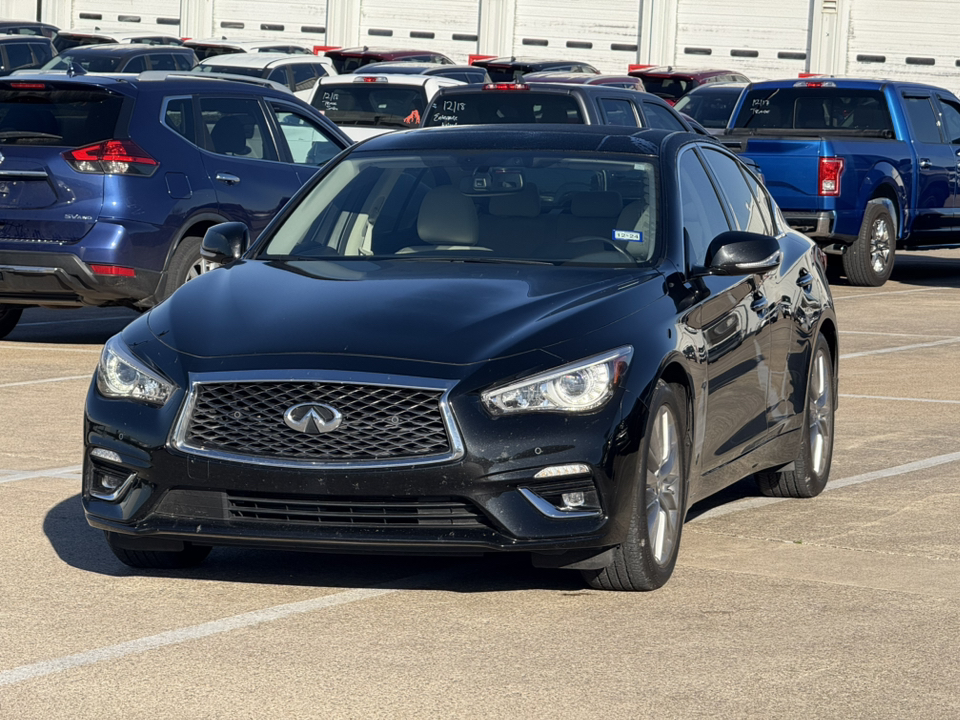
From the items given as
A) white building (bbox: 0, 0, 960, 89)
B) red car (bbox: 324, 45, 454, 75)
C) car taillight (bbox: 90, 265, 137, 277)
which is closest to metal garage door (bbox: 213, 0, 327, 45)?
white building (bbox: 0, 0, 960, 89)

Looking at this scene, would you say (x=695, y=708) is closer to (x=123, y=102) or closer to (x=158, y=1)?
(x=123, y=102)

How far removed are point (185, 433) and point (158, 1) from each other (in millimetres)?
45229

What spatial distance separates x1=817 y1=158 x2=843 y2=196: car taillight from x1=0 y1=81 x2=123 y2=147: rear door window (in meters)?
7.97

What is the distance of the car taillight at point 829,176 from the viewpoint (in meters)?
17.9

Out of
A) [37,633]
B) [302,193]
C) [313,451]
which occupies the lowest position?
[37,633]

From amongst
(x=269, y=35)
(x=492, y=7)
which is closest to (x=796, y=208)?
(x=492, y=7)

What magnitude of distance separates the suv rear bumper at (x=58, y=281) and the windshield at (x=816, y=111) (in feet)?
29.3

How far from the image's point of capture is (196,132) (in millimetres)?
12984

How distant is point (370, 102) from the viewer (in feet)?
73.7

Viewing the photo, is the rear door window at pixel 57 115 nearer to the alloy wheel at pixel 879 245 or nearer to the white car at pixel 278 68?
the alloy wheel at pixel 879 245

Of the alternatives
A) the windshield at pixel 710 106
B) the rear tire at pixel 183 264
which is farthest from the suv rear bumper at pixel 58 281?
the windshield at pixel 710 106

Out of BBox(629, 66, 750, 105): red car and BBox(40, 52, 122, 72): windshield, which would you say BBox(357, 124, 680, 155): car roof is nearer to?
BBox(40, 52, 122, 72): windshield

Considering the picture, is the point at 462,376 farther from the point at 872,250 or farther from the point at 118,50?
the point at 118,50

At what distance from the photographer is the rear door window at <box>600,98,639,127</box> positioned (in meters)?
16.8
